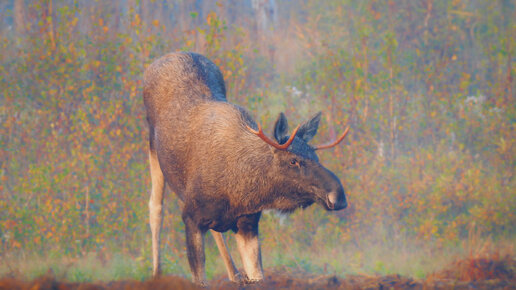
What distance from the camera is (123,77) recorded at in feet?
39.1

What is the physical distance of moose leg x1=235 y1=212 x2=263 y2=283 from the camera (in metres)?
6.00

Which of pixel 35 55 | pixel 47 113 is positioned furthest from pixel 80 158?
pixel 35 55

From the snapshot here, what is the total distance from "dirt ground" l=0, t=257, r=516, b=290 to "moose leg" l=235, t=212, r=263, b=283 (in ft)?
0.60

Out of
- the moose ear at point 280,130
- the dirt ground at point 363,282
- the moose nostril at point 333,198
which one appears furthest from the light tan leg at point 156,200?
the moose nostril at point 333,198

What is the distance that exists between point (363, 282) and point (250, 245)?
1.19m

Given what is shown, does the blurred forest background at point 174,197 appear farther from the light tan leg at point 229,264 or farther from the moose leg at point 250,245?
the moose leg at point 250,245

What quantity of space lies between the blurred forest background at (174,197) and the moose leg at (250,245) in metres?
2.68

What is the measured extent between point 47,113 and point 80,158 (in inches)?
73.4

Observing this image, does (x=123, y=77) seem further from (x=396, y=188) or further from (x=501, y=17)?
(x=501, y=17)

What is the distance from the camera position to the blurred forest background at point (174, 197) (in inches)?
417

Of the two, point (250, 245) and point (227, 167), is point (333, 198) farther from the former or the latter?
point (250, 245)

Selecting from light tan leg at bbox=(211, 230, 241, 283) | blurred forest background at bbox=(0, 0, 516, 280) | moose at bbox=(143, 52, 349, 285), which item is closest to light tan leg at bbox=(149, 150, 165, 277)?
moose at bbox=(143, 52, 349, 285)

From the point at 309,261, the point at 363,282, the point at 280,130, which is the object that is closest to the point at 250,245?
the point at 363,282

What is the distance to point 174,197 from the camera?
1057cm
